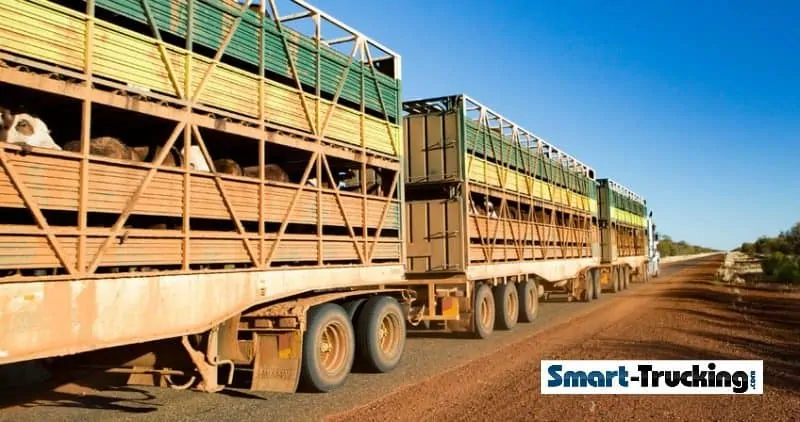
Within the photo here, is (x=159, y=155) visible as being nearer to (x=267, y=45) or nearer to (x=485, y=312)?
(x=267, y=45)

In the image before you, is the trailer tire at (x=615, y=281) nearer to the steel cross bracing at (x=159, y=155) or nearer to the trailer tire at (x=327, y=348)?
the steel cross bracing at (x=159, y=155)

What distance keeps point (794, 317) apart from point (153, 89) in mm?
15791

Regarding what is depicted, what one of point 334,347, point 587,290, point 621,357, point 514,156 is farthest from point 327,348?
point 587,290

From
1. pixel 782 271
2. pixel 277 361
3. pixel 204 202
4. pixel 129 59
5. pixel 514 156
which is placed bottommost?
pixel 277 361

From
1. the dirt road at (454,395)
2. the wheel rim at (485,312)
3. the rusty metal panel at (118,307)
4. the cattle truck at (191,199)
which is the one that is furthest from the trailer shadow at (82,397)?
the wheel rim at (485,312)

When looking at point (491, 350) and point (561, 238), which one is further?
point (561, 238)

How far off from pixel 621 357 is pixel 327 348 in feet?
14.4

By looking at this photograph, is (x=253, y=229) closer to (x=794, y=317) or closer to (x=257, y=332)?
(x=257, y=332)

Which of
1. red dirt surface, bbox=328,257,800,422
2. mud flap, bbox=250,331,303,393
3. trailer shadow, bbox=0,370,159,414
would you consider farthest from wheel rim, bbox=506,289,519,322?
Answer: trailer shadow, bbox=0,370,159,414

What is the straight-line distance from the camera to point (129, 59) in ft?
19.0

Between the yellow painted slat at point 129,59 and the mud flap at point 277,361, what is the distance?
2565 mm

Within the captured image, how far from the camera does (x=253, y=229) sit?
7418 millimetres

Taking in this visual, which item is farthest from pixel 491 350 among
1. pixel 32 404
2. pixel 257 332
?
pixel 32 404

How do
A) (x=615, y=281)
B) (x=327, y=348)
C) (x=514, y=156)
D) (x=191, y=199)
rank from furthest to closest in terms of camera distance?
(x=615, y=281)
(x=514, y=156)
(x=327, y=348)
(x=191, y=199)
